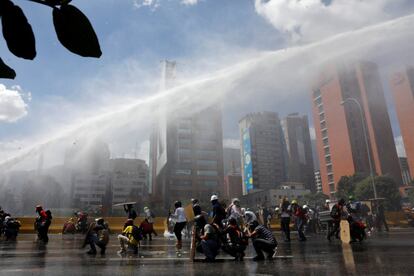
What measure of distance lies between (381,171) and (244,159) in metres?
64.7

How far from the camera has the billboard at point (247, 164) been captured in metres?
134

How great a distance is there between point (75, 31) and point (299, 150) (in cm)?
15795

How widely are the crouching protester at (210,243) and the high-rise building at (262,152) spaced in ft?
411

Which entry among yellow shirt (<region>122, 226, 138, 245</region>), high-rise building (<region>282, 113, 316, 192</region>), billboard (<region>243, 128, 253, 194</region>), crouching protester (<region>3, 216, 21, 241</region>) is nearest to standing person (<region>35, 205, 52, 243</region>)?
crouching protester (<region>3, 216, 21, 241</region>)

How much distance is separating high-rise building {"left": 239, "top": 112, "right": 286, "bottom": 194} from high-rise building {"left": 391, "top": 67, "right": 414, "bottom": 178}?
181ft

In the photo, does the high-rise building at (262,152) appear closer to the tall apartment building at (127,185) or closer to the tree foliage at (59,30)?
the tall apartment building at (127,185)

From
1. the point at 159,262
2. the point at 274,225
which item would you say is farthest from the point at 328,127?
the point at 159,262

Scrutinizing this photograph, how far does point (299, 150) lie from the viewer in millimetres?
152750

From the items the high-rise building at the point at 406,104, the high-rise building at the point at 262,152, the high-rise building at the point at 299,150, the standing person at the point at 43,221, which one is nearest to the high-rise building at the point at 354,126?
the high-rise building at the point at 406,104

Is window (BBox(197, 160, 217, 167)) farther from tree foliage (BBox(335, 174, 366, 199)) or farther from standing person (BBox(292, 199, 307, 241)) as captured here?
standing person (BBox(292, 199, 307, 241))

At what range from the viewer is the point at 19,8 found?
2.89 feet

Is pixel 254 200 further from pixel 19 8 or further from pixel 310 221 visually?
pixel 19 8

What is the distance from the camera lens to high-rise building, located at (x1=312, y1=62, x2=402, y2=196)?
284 ft

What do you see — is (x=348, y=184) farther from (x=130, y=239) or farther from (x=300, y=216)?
(x=130, y=239)
